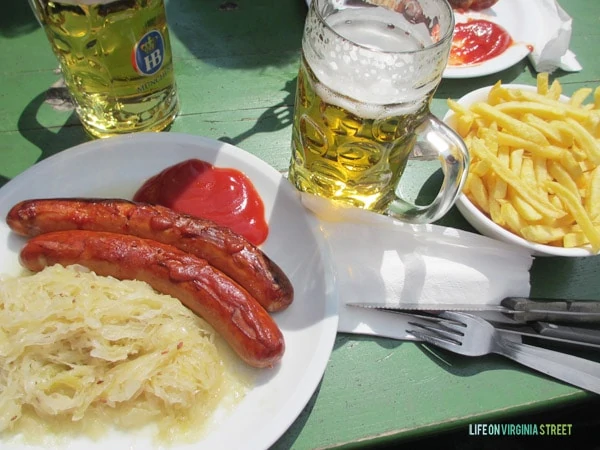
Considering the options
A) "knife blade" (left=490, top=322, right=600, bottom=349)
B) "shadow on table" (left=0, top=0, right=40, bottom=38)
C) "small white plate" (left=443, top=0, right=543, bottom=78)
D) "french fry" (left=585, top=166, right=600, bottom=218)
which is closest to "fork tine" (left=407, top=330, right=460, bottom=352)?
"knife blade" (left=490, top=322, right=600, bottom=349)

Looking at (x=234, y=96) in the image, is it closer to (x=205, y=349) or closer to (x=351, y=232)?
(x=351, y=232)

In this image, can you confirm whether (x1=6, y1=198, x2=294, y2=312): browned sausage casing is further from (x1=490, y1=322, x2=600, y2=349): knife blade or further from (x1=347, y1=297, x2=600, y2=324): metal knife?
(x1=490, y1=322, x2=600, y2=349): knife blade

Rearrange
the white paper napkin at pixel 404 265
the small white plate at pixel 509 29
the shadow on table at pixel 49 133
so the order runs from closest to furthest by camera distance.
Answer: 1. the white paper napkin at pixel 404 265
2. the shadow on table at pixel 49 133
3. the small white plate at pixel 509 29

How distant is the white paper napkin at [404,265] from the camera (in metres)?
1.55

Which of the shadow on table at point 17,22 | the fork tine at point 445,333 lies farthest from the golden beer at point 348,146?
the shadow on table at point 17,22

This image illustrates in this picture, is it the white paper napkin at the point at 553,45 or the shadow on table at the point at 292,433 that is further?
the white paper napkin at the point at 553,45

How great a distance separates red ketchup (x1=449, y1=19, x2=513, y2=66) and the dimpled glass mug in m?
0.86

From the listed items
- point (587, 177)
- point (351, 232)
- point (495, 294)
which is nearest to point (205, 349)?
point (351, 232)

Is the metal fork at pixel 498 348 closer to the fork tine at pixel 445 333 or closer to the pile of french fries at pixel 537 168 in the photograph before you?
the fork tine at pixel 445 333

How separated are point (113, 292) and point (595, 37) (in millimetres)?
2707

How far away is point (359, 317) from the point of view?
1.54 metres

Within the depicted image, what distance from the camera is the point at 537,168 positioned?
1.64 meters

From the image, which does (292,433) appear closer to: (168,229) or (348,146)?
(168,229)

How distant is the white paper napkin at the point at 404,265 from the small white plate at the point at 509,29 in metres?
0.90
